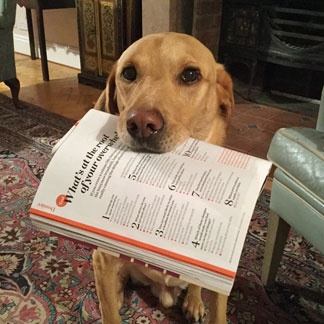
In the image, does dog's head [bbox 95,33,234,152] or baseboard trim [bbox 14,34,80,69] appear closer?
dog's head [bbox 95,33,234,152]

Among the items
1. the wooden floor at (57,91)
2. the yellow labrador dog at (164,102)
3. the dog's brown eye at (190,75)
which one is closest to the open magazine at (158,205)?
the yellow labrador dog at (164,102)

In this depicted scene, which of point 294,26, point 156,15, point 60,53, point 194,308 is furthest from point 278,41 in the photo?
point 60,53

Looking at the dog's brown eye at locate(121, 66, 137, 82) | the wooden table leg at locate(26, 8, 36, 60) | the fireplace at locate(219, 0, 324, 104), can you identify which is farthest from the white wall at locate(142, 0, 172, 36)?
the dog's brown eye at locate(121, 66, 137, 82)

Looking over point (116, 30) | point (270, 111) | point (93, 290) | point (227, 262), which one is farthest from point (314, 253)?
point (116, 30)

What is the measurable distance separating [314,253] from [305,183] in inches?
25.0

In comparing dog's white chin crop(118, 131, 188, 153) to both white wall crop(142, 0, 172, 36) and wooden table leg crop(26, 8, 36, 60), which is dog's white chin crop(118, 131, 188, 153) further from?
wooden table leg crop(26, 8, 36, 60)

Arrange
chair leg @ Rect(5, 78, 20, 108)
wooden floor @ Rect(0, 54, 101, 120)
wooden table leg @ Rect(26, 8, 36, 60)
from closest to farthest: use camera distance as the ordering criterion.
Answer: chair leg @ Rect(5, 78, 20, 108) < wooden floor @ Rect(0, 54, 101, 120) < wooden table leg @ Rect(26, 8, 36, 60)

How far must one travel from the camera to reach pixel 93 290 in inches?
52.9

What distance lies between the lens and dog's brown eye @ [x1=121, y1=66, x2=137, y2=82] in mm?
1080

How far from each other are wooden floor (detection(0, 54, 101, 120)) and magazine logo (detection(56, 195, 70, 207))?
2287 millimetres

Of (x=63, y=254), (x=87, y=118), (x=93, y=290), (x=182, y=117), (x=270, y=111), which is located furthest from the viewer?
(x=270, y=111)

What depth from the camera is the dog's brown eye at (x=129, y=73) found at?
1.08m

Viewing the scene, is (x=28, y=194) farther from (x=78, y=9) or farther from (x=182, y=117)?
(x=78, y=9)

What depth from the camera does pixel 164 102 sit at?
0.96m
